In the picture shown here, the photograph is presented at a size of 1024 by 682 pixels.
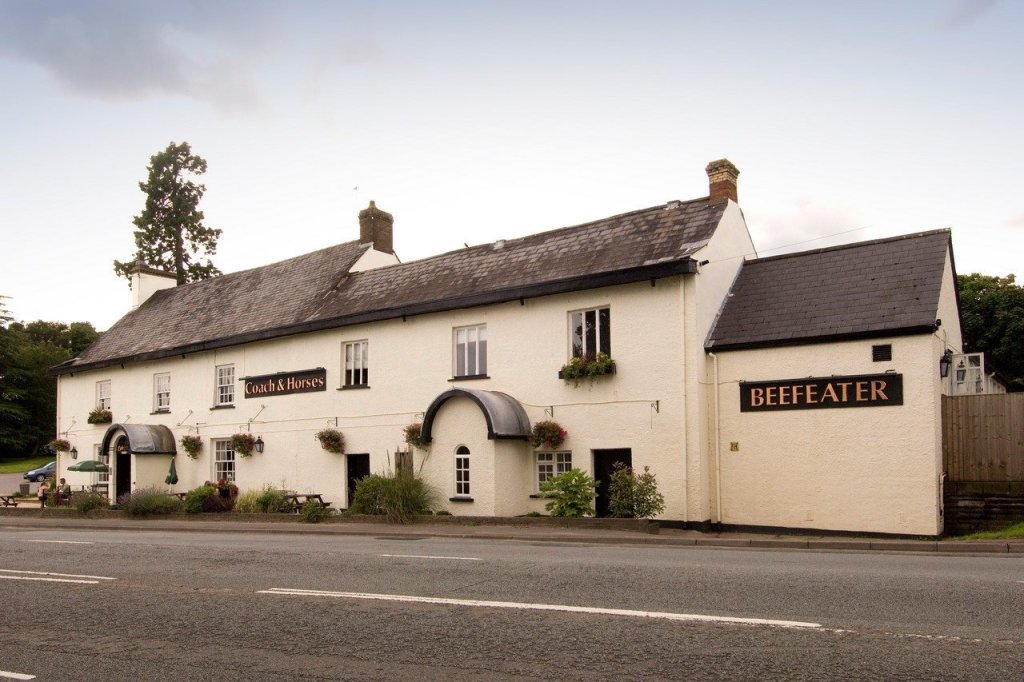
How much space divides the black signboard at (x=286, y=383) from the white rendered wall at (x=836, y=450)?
12.7 metres

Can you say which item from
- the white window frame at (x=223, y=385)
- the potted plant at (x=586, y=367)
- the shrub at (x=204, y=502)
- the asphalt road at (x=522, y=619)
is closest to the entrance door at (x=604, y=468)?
the potted plant at (x=586, y=367)

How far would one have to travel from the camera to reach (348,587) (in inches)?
384

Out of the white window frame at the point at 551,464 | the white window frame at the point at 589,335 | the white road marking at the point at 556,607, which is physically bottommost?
the white road marking at the point at 556,607

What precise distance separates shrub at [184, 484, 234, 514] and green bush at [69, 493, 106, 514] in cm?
376

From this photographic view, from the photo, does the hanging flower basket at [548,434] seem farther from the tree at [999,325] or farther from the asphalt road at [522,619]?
the tree at [999,325]

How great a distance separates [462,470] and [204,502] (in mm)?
9341

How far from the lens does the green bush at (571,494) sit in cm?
2034

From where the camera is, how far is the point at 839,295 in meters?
20.1

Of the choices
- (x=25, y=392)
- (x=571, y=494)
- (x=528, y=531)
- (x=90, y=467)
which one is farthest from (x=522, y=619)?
(x=25, y=392)

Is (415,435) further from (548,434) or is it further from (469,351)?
(548,434)

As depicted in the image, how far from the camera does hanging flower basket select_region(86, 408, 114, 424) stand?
114 feet

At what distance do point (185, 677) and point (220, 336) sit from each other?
2560 centimetres

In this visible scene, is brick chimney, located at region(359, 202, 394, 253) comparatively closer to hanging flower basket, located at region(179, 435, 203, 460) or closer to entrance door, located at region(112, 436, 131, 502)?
hanging flower basket, located at region(179, 435, 203, 460)

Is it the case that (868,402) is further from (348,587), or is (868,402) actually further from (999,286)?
(999,286)
